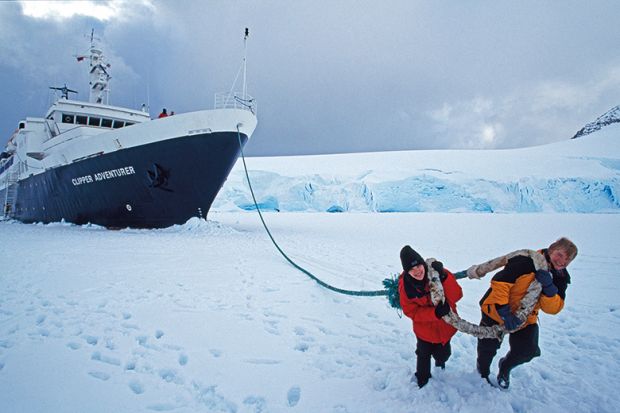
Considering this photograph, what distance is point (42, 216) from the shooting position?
12883 millimetres

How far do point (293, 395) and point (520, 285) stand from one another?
154 centimetres

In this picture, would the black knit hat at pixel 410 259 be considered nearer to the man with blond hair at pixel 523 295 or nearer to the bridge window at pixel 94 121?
the man with blond hair at pixel 523 295

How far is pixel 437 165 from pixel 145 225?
3032 cm

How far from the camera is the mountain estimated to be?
88.1 m

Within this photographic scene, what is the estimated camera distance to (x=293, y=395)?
6.46ft

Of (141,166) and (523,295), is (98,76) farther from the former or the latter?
(523,295)

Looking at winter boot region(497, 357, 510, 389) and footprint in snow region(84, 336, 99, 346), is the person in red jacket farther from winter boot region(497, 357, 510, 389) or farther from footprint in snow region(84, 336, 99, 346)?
footprint in snow region(84, 336, 99, 346)

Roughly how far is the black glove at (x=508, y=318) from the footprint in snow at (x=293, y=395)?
1.33 metres

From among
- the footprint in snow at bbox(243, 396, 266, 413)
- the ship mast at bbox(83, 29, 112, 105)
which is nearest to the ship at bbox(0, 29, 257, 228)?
the ship mast at bbox(83, 29, 112, 105)

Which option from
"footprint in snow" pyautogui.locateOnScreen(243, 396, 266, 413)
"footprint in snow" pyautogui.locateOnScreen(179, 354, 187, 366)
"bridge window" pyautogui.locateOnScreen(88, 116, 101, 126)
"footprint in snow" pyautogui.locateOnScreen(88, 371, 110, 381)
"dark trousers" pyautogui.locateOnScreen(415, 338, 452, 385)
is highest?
"bridge window" pyautogui.locateOnScreen(88, 116, 101, 126)

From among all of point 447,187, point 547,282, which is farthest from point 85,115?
point 447,187

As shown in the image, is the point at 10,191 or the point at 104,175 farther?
the point at 10,191

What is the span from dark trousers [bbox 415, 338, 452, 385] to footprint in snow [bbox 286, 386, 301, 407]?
801 millimetres

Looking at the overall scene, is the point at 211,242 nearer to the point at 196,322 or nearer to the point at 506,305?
the point at 196,322
